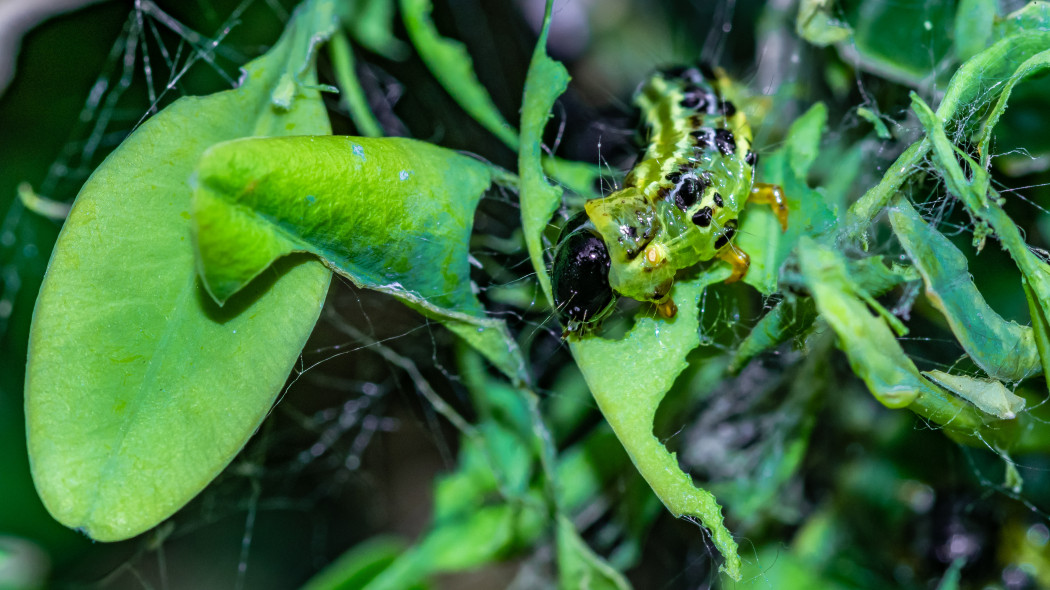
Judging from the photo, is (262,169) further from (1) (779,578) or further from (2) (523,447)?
(1) (779,578)

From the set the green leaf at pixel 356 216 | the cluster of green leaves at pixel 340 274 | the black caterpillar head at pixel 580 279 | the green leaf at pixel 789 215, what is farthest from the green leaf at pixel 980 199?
the green leaf at pixel 356 216

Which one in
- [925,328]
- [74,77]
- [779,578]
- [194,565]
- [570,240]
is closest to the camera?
[570,240]

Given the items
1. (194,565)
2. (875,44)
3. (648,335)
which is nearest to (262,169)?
(648,335)

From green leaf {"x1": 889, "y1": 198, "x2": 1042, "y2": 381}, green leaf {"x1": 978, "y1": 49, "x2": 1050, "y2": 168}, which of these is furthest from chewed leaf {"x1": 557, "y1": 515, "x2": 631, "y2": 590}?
green leaf {"x1": 978, "y1": 49, "x2": 1050, "y2": 168}

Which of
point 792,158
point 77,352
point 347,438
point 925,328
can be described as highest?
point 792,158

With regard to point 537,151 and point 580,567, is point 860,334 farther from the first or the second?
point 580,567

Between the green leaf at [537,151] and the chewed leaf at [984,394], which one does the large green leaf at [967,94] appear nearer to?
the chewed leaf at [984,394]
